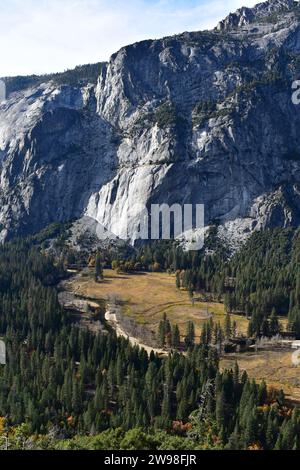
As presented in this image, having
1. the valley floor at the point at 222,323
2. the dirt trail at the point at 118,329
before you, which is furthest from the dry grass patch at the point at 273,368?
the dirt trail at the point at 118,329

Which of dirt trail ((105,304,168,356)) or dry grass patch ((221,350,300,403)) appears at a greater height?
dirt trail ((105,304,168,356))

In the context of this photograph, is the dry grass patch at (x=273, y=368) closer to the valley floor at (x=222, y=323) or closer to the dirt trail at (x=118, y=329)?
the valley floor at (x=222, y=323)

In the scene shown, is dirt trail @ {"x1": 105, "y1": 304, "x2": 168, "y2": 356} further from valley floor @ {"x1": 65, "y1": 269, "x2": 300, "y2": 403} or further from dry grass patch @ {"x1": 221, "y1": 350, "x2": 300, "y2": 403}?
dry grass patch @ {"x1": 221, "y1": 350, "x2": 300, "y2": 403}

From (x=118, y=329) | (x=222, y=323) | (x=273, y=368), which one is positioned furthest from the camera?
(x=222, y=323)

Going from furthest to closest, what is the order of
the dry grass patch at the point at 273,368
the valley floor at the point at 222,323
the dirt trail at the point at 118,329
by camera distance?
the dirt trail at the point at 118,329 → the valley floor at the point at 222,323 → the dry grass patch at the point at 273,368

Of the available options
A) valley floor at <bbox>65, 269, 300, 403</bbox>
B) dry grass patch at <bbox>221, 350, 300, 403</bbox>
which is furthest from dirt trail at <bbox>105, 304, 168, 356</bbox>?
dry grass patch at <bbox>221, 350, 300, 403</bbox>

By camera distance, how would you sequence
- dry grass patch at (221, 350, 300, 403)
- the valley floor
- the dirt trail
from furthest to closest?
the dirt trail, the valley floor, dry grass patch at (221, 350, 300, 403)

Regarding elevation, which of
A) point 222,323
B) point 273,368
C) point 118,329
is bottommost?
point 273,368

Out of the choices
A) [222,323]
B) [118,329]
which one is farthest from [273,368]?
[118,329]

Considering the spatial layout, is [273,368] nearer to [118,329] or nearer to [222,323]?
[222,323]
